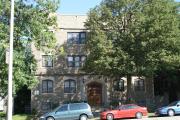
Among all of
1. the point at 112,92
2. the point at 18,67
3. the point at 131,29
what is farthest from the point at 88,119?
the point at 112,92

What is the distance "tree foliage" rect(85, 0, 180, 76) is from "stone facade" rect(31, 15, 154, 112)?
617cm

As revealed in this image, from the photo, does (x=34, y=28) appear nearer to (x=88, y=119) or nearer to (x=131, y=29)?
(x=88, y=119)

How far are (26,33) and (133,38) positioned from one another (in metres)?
12.1

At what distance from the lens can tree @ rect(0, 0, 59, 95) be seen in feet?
119

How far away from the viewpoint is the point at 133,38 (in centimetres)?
4469

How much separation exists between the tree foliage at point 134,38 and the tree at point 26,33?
288 inches

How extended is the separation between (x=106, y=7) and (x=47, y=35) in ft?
37.0

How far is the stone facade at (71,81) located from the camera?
52.6 metres

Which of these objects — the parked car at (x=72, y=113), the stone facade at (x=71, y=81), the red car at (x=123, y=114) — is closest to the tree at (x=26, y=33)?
the parked car at (x=72, y=113)

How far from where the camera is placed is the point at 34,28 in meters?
37.2

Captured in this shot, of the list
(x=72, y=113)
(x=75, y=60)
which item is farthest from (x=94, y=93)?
(x=72, y=113)

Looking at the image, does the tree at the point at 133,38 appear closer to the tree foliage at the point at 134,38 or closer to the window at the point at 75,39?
the tree foliage at the point at 134,38

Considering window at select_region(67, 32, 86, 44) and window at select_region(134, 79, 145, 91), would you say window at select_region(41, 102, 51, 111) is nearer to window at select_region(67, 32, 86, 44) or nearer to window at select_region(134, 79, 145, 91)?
window at select_region(67, 32, 86, 44)

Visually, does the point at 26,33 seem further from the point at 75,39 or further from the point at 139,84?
the point at 139,84
